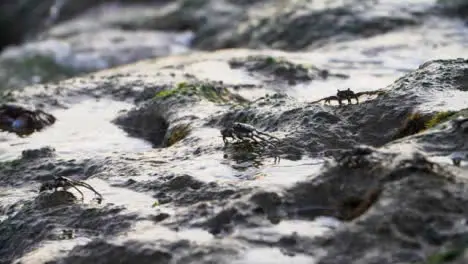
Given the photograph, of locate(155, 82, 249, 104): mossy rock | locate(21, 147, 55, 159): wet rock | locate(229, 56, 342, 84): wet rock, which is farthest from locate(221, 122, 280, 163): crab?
locate(229, 56, 342, 84): wet rock

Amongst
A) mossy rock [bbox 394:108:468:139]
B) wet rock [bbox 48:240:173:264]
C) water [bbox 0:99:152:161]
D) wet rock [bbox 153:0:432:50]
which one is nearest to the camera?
wet rock [bbox 48:240:173:264]

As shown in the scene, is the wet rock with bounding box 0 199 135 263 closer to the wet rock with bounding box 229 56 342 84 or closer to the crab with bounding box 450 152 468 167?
the crab with bounding box 450 152 468 167

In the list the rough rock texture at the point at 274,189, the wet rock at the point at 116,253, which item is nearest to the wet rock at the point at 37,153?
the rough rock texture at the point at 274,189

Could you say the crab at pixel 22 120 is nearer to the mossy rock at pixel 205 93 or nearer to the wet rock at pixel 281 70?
the mossy rock at pixel 205 93

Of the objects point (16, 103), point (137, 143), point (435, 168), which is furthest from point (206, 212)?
point (16, 103)

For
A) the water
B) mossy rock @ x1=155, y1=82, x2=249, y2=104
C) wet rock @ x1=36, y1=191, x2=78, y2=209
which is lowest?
wet rock @ x1=36, y1=191, x2=78, y2=209

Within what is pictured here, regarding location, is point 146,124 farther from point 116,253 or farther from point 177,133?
point 116,253
